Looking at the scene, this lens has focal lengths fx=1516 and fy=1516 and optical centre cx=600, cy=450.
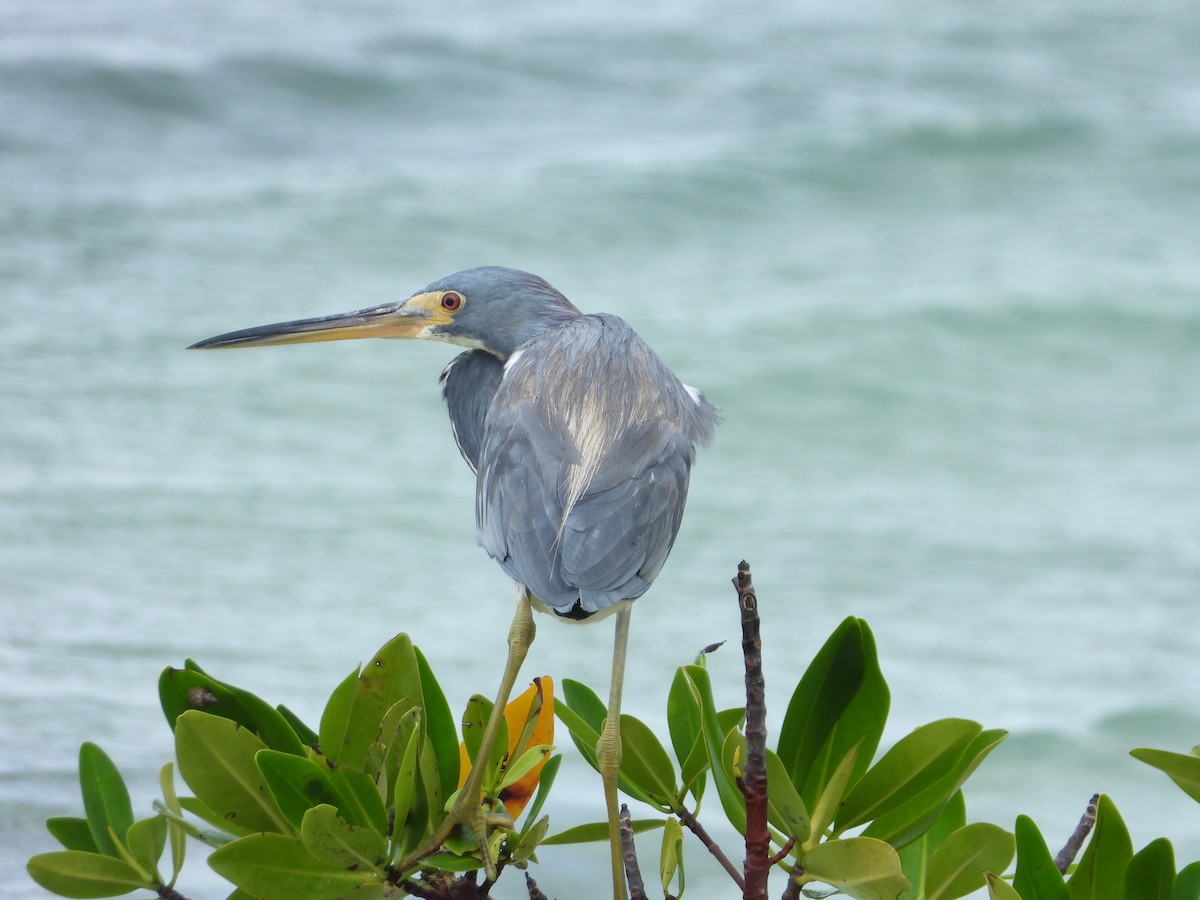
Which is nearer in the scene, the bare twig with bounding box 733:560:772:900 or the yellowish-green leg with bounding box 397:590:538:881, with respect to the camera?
the bare twig with bounding box 733:560:772:900

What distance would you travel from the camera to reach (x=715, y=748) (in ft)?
3.66

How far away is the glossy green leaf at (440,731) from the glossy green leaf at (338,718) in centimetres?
6

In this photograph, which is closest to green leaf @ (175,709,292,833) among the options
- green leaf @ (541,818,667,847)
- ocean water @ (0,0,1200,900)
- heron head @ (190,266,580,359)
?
green leaf @ (541,818,667,847)

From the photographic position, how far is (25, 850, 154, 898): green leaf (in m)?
1.14

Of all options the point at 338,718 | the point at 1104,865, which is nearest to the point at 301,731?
the point at 338,718

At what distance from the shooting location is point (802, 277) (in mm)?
4652

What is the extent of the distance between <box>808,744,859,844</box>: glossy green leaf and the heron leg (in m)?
0.19

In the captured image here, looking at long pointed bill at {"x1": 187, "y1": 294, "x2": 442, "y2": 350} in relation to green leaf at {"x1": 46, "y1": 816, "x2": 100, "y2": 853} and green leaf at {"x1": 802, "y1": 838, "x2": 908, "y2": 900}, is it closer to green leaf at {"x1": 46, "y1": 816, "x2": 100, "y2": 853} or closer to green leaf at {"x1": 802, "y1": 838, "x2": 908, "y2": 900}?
green leaf at {"x1": 46, "y1": 816, "x2": 100, "y2": 853}

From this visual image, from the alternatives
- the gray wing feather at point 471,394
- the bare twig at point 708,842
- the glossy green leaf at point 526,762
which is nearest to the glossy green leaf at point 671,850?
the bare twig at point 708,842

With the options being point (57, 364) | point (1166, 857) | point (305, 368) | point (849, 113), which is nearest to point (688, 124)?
point (849, 113)

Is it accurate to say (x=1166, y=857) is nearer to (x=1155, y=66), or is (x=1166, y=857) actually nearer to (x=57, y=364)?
(x=57, y=364)

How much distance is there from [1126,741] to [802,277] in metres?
2.15

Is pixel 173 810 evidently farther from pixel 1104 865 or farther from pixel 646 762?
pixel 1104 865

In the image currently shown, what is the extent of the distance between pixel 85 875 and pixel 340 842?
230mm
